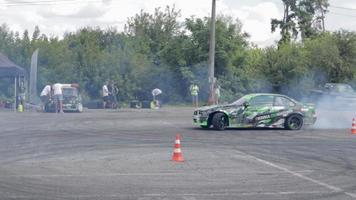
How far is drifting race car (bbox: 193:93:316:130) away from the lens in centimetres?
2359

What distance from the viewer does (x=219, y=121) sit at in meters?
23.5

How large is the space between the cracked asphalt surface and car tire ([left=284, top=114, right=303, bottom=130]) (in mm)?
523

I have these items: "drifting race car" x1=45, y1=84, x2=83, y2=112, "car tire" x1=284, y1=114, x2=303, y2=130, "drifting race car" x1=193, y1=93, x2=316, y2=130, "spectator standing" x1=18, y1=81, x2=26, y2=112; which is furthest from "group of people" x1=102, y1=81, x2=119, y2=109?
"car tire" x1=284, y1=114, x2=303, y2=130

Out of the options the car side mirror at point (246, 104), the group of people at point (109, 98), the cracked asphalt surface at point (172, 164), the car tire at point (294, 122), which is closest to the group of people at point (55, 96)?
the group of people at point (109, 98)

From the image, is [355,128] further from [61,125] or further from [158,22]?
[158,22]

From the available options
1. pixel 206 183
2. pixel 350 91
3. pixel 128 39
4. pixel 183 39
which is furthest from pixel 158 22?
pixel 206 183

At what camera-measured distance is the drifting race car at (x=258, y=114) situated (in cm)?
2359

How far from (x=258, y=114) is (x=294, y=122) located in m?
1.43

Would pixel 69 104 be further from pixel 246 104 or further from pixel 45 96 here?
pixel 246 104

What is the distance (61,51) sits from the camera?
5462cm

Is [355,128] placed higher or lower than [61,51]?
lower

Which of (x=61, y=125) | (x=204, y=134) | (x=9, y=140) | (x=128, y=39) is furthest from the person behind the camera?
(x=128, y=39)

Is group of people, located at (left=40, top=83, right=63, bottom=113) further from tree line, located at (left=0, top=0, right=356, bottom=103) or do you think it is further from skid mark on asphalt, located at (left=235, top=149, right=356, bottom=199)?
skid mark on asphalt, located at (left=235, top=149, right=356, bottom=199)

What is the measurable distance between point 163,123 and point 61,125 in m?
4.24
